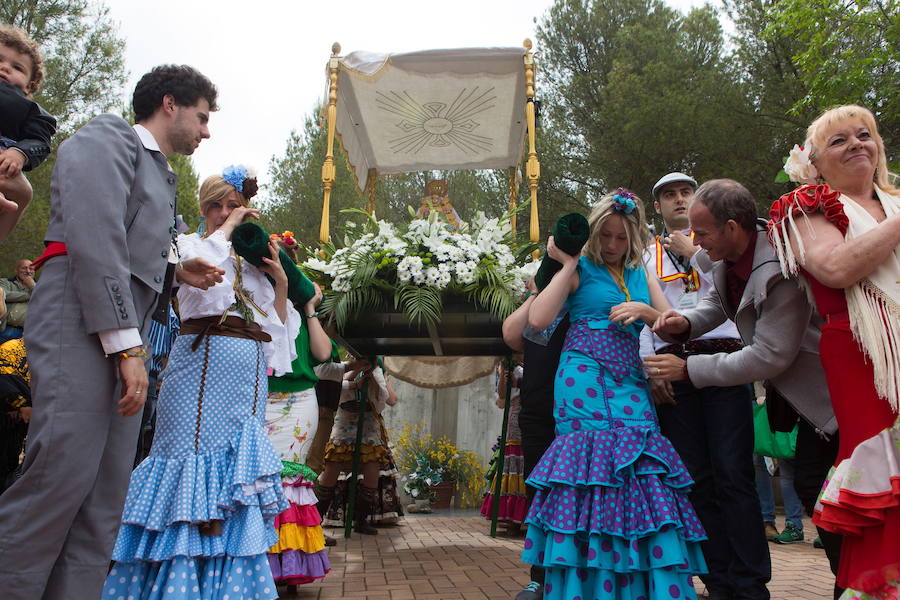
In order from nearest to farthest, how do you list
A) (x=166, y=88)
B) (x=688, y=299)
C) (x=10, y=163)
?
(x=10, y=163) → (x=166, y=88) → (x=688, y=299)

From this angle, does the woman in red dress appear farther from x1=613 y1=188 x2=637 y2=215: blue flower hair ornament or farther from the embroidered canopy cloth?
the embroidered canopy cloth

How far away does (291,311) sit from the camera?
3336 millimetres

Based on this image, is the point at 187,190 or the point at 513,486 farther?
the point at 187,190

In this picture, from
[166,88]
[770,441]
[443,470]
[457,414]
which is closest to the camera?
[166,88]

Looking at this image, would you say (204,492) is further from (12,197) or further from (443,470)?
(443,470)

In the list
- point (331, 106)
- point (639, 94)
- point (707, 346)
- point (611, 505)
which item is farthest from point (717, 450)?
point (639, 94)

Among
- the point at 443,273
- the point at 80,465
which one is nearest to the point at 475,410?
the point at 443,273

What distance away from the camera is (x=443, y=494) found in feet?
33.4

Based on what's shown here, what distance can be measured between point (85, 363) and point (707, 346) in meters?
2.55

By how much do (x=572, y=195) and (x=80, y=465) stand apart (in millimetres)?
16057

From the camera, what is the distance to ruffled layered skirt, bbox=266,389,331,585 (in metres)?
3.41

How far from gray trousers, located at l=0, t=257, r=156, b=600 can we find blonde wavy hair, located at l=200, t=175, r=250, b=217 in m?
1.27

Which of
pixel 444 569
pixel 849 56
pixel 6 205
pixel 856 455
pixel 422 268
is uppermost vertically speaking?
pixel 849 56

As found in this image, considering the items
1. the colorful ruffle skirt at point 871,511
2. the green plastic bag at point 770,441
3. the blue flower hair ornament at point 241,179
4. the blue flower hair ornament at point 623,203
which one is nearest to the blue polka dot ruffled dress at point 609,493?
the blue flower hair ornament at point 623,203
